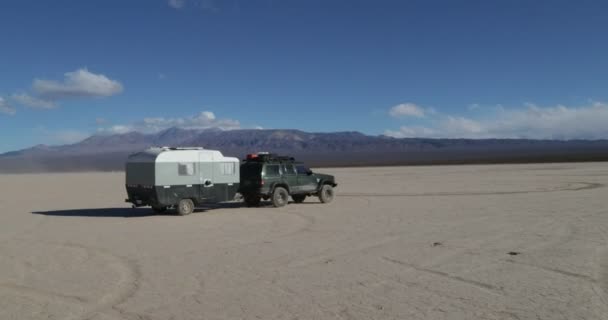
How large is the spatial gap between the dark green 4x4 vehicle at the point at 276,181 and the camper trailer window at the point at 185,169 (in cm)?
259

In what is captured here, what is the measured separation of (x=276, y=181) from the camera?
798 inches

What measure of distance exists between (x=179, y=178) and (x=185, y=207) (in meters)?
1.00

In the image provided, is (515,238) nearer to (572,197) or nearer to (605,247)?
(605,247)

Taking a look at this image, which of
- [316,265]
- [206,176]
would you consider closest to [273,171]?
[206,176]

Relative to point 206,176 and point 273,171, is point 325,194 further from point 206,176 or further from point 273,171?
point 206,176

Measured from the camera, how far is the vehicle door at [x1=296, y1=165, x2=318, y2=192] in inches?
A: 834

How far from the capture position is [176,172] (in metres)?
18.0

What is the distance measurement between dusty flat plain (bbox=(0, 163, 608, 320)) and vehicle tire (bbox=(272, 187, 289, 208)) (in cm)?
249

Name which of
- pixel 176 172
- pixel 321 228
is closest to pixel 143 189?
pixel 176 172

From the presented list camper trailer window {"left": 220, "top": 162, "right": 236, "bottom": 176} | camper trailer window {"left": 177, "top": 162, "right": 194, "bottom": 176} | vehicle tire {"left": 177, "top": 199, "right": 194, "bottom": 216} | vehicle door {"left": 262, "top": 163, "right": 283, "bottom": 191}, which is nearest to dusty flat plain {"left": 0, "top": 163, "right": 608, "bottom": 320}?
vehicle tire {"left": 177, "top": 199, "right": 194, "bottom": 216}

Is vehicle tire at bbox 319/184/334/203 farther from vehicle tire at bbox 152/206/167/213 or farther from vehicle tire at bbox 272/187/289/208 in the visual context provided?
vehicle tire at bbox 152/206/167/213

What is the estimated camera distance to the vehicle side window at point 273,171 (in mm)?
20191

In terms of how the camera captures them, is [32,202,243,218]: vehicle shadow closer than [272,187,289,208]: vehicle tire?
Yes

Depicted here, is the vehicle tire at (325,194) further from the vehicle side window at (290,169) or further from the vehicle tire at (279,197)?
the vehicle tire at (279,197)
